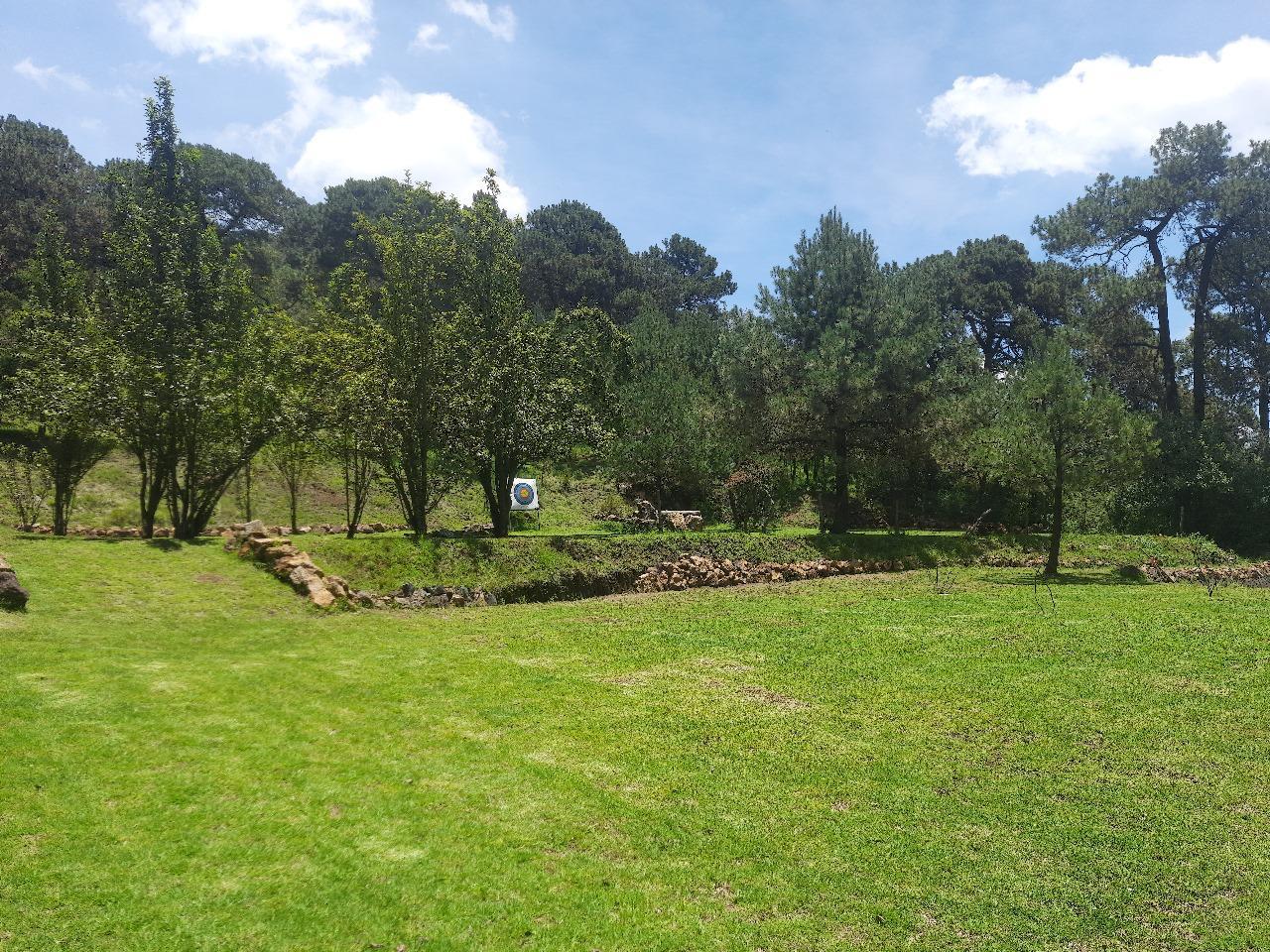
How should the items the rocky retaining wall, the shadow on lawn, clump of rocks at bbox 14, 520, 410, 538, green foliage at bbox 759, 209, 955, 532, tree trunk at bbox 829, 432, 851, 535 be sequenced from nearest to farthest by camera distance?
the shadow on lawn
clump of rocks at bbox 14, 520, 410, 538
the rocky retaining wall
green foliage at bbox 759, 209, 955, 532
tree trunk at bbox 829, 432, 851, 535

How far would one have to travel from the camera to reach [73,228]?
48.7 metres

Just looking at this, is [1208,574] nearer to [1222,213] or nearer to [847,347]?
[847,347]

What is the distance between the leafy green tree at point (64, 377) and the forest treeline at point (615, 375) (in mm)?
112

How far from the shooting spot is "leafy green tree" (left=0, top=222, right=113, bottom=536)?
19500mm

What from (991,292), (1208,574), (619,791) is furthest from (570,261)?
(619,791)

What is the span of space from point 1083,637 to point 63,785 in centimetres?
1635

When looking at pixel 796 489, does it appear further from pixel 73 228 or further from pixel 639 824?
pixel 73 228

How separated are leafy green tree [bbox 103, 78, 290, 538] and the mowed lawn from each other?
22.9 feet

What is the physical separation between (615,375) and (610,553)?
22.7 metres

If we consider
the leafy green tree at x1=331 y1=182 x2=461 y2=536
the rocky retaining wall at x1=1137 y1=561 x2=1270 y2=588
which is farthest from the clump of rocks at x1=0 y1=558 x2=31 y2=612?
the rocky retaining wall at x1=1137 y1=561 x2=1270 y2=588

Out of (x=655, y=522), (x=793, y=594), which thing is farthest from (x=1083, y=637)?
(x=655, y=522)

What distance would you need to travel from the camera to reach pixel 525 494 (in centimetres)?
3725

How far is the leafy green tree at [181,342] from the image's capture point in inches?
783

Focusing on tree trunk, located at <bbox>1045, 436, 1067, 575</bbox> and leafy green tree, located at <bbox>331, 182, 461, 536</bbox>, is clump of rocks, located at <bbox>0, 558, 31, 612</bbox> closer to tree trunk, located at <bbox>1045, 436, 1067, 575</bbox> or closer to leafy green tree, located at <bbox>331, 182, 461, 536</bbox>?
leafy green tree, located at <bbox>331, 182, 461, 536</bbox>
